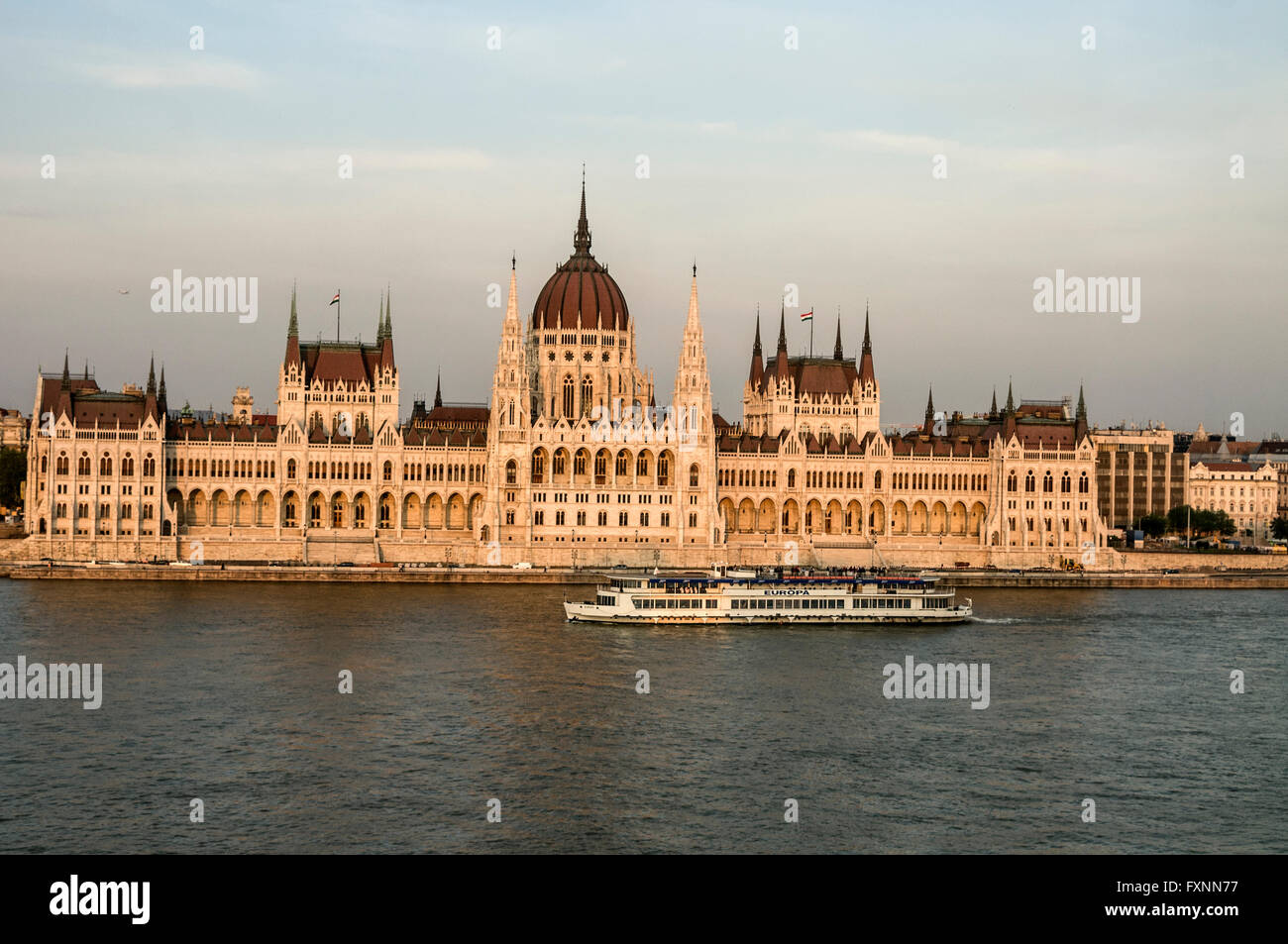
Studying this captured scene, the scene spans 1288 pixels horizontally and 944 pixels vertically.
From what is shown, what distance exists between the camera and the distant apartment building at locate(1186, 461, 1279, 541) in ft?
443

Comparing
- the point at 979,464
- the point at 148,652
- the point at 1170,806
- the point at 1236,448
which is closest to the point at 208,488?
the point at 148,652

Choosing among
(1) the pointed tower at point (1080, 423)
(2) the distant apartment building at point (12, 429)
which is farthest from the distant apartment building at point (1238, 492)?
(2) the distant apartment building at point (12, 429)

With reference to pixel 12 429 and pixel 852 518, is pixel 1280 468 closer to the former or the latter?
pixel 852 518

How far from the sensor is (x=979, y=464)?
106 meters

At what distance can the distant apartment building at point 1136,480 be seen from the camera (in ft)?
423

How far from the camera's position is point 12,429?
476 ft

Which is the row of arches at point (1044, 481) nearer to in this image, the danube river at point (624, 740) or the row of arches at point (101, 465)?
the danube river at point (624, 740)

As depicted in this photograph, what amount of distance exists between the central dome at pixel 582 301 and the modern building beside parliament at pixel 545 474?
15cm

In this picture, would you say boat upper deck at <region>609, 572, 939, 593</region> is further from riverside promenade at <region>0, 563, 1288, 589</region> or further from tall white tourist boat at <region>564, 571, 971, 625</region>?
riverside promenade at <region>0, 563, 1288, 589</region>

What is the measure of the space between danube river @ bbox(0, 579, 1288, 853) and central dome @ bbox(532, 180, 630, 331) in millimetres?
40752

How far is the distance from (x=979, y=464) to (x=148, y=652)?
63990 mm

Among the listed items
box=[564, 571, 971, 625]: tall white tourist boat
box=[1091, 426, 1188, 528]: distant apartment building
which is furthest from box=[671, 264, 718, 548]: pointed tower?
box=[1091, 426, 1188, 528]: distant apartment building
